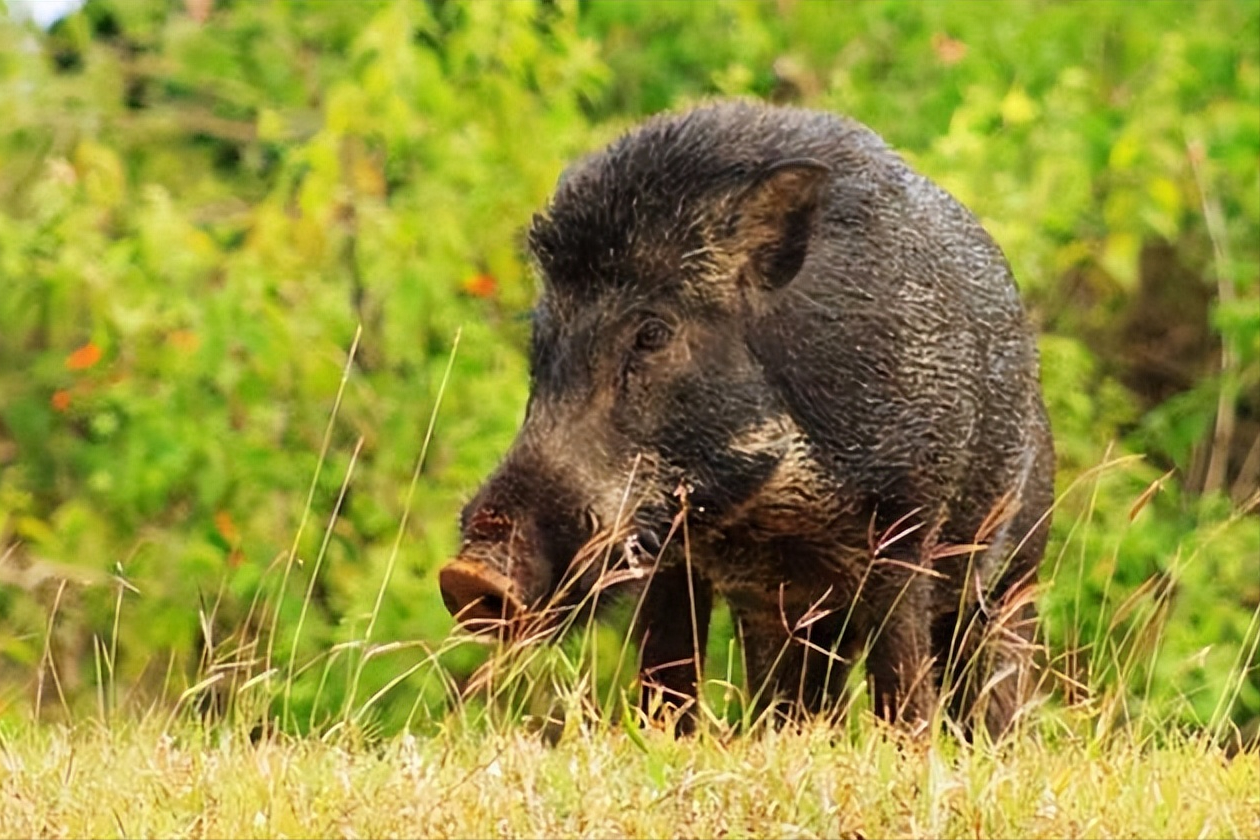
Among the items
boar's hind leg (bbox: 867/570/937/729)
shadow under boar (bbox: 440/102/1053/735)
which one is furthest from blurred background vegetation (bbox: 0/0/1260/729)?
boar's hind leg (bbox: 867/570/937/729)

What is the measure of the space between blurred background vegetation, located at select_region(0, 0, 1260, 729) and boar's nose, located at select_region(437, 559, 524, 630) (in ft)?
5.09

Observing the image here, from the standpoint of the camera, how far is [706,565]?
4977mm

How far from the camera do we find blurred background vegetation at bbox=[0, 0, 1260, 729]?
7059 mm

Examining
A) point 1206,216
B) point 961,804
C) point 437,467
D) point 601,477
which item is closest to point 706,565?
point 601,477

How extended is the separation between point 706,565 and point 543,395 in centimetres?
48

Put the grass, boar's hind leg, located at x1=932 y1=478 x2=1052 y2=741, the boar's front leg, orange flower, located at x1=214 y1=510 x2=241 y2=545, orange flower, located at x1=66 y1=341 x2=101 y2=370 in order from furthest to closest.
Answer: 1. orange flower, located at x1=214 y1=510 x2=241 y2=545
2. orange flower, located at x1=66 y1=341 x2=101 y2=370
3. boar's hind leg, located at x1=932 y1=478 x2=1052 y2=741
4. the boar's front leg
5. the grass

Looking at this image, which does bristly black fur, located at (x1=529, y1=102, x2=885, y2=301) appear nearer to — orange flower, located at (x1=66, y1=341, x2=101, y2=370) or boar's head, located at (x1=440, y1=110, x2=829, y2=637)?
boar's head, located at (x1=440, y1=110, x2=829, y2=637)

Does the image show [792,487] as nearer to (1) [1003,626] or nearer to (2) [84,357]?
(1) [1003,626]

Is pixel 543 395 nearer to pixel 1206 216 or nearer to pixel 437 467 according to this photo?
pixel 437 467

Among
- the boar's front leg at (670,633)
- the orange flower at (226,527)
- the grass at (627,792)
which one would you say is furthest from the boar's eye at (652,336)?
the orange flower at (226,527)

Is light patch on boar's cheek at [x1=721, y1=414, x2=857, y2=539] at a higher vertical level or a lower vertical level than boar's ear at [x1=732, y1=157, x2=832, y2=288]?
lower

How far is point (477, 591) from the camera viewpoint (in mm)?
4543

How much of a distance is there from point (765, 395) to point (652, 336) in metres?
0.26

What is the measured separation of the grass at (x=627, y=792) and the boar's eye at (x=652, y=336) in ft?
3.46
